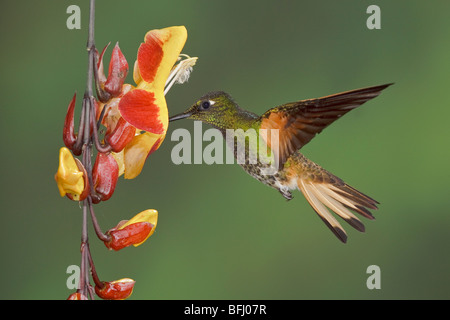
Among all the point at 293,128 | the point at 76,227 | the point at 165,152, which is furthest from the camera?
the point at 76,227

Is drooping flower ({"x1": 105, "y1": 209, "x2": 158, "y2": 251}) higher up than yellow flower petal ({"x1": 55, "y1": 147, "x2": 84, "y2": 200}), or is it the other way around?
yellow flower petal ({"x1": 55, "y1": 147, "x2": 84, "y2": 200})

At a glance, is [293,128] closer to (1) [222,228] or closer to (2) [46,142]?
(1) [222,228]

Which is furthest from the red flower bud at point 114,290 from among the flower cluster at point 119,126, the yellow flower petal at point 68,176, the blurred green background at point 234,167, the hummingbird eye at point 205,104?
the blurred green background at point 234,167

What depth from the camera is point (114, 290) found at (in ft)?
2.11

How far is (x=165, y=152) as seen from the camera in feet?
5.19

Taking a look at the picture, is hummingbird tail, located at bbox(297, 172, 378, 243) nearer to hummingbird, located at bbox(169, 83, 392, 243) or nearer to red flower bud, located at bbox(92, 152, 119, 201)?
hummingbird, located at bbox(169, 83, 392, 243)

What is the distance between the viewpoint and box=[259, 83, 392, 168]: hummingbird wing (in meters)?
0.70

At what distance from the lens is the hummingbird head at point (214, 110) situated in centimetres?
76

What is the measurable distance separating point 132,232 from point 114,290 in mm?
65

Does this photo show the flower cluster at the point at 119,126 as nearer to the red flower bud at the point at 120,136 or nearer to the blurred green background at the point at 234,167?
the red flower bud at the point at 120,136

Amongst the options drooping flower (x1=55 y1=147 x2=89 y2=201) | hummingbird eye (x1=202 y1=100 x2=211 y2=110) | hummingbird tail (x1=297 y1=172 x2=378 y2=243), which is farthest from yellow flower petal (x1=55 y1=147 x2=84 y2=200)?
hummingbird tail (x1=297 y1=172 x2=378 y2=243)

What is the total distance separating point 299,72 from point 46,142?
677 millimetres

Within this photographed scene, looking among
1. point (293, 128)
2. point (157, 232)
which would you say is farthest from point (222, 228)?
point (293, 128)

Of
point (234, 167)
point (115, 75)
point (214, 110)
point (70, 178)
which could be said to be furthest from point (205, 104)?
point (234, 167)
